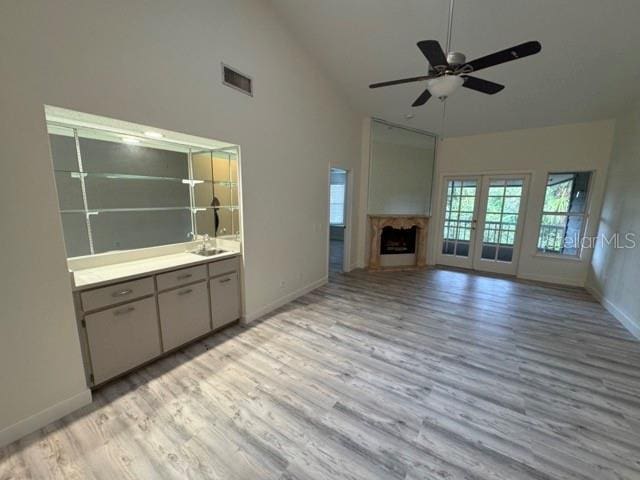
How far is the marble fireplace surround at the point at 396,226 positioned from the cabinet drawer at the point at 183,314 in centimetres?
381

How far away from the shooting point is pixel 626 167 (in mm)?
3879

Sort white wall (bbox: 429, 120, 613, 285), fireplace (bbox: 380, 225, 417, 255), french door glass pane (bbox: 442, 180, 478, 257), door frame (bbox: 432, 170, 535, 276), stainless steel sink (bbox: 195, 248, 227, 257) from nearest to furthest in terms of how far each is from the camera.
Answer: stainless steel sink (bbox: 195, 248, 227, 257), white wall (bbox: 429, 120, 613, 285), door frame (bbox: 432, 170, 535, 276), french door glass pane (bbox: 442, 180, 478, 257), fireplace (bbox: 380, 225, 417, 255)

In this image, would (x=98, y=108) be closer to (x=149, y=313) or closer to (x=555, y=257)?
(x=149, y=313)

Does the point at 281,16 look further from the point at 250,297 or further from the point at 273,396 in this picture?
the point at 273,396

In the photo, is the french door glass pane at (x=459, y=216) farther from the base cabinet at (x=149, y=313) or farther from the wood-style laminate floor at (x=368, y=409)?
the base cabinet at (x=149, y=313)

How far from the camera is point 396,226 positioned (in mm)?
5801

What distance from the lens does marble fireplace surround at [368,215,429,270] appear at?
5.70 m

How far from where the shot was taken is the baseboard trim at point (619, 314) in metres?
3.16

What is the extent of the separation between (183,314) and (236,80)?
8.24 ft

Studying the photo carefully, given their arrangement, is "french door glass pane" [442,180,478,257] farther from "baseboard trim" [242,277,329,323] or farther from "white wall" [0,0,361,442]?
"white wall" [0,0,361,442]

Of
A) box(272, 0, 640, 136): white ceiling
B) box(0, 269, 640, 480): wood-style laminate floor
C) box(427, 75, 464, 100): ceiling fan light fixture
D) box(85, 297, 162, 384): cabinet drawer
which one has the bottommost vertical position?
box(0, 269, 640, 480): wood-style laminate floor

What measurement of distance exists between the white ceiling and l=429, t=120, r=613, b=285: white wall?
12.7 inches

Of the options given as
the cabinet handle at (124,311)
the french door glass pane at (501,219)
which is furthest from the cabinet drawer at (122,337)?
the french door glass pane at (501,219)

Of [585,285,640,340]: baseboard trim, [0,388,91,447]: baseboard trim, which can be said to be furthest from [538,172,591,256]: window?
[0,388,91,447]: baseboard trim
